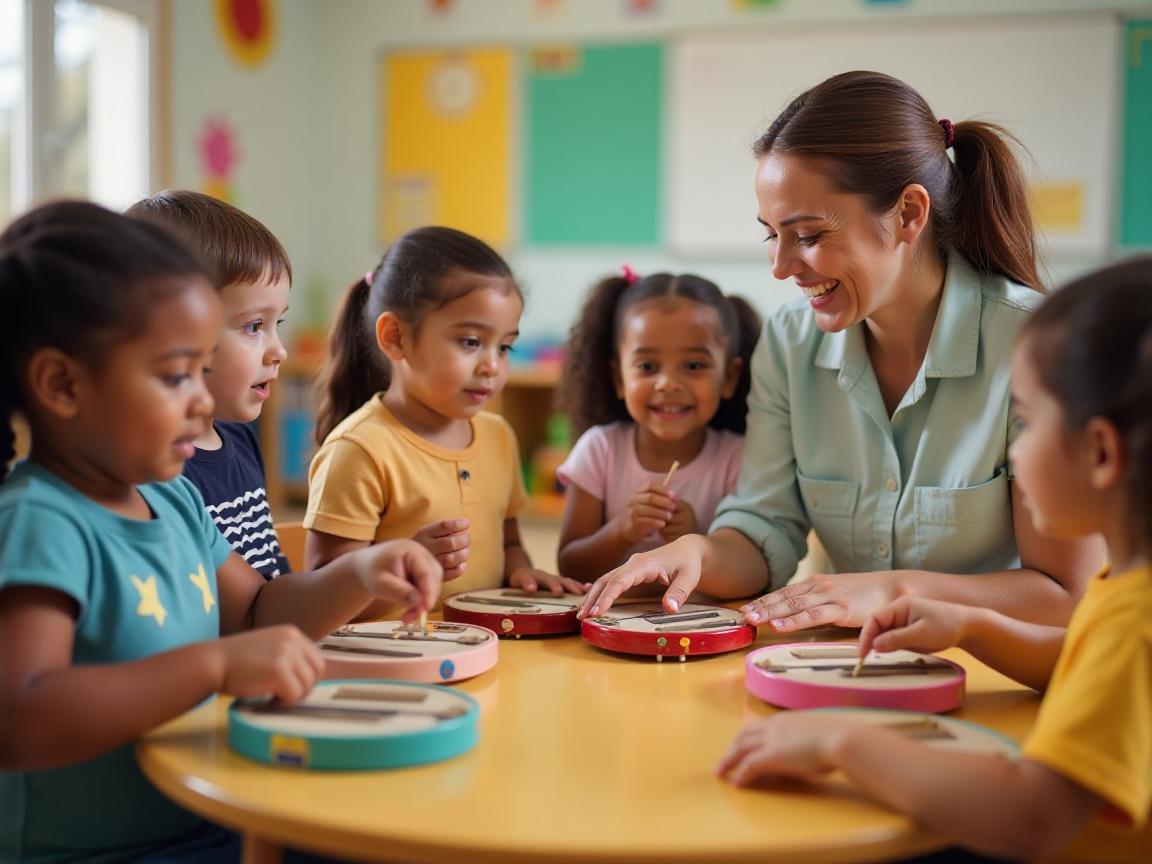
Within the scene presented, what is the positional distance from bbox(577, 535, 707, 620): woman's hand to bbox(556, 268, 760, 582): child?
0.33 meters

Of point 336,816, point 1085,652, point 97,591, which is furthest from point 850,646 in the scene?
point 97,591

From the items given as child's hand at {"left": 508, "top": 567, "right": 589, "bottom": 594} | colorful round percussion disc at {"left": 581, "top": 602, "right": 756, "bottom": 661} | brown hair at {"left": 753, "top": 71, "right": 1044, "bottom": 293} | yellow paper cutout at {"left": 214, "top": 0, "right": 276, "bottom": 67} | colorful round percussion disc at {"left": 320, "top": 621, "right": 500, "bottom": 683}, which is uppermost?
yellow paper cutout at {"left": 214, "top": 0, "right": 276, "bottom": 67}

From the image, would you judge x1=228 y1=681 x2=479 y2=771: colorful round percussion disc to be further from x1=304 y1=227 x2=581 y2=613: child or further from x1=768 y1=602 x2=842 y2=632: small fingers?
x1=304 y1=227 x2=581 y2=613: child

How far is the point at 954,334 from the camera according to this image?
62.5 inches

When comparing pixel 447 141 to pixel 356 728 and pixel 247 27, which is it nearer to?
pixel 247 27

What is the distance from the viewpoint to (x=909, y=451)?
1630 millimetres

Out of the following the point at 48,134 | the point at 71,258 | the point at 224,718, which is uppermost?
the point at 48,134

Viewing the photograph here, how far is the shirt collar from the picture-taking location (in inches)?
62.2

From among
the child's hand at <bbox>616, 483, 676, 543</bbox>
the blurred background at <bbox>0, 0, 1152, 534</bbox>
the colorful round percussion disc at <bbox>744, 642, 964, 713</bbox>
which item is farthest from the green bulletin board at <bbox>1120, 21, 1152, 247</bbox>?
the colorful round percussion disc at <bbox>744, 642, 964, 713</bbox>

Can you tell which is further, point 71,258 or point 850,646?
point 850,646

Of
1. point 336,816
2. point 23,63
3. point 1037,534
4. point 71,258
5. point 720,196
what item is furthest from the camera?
point 720,196

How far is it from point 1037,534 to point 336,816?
1.00 meters

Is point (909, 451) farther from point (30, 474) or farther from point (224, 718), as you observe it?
point (30, 474)

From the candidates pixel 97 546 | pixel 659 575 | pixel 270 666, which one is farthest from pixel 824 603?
pixel 97 546
